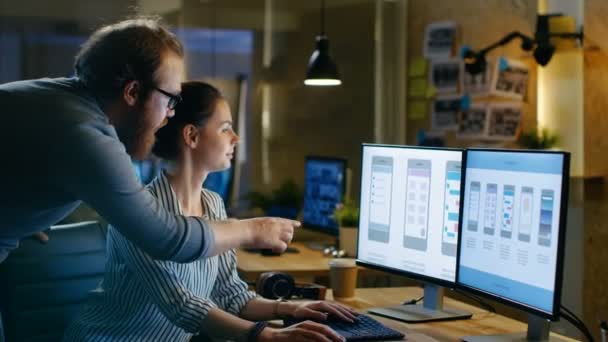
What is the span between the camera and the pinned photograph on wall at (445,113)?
15.1 ft

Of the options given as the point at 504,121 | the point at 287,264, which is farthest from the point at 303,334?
the point at 504,121

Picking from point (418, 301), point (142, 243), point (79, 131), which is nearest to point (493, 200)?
point (418, 301)

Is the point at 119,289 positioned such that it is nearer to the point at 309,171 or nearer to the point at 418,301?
the point at 418,301

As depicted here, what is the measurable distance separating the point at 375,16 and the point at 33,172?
3.65 meters

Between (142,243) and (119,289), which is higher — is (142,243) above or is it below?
above

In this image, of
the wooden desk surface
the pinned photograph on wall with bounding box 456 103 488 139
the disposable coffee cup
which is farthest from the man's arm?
the pinned photograph on wall with bounding box 456 103 488 139

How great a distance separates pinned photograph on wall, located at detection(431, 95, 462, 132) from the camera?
462cm

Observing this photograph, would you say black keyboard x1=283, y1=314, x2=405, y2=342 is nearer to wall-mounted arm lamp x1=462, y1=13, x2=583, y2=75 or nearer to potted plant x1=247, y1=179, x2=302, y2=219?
wall-mounted arm lamp x1=462, y1=13, x2=583, y2=75

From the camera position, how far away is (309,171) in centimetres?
427

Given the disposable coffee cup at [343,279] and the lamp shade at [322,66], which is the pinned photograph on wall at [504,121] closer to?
the lamp shade at [322,66]

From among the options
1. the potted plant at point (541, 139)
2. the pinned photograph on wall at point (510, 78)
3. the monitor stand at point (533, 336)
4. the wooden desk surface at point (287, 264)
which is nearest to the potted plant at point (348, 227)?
the wooden desk surface at point (287, 264)

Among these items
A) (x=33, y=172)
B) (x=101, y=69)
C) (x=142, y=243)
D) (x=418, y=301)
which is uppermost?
(x=101, y=69)

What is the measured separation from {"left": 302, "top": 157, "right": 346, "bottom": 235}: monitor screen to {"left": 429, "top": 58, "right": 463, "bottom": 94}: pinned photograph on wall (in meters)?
0.94

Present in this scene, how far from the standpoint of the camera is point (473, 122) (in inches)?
176
